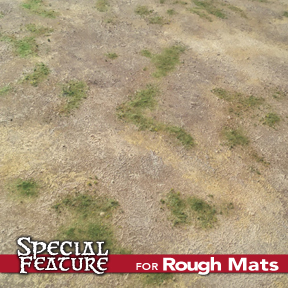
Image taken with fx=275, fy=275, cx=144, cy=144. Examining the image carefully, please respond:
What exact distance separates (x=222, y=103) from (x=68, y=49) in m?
10.7

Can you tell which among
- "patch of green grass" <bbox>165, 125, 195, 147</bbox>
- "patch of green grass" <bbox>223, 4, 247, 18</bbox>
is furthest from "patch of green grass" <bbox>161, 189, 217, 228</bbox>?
"patch of green grass" <bbox>223, 4, 247, 18</bbox>

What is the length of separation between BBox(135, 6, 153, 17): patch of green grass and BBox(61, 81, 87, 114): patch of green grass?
993 cm

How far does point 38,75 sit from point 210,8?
16.1m

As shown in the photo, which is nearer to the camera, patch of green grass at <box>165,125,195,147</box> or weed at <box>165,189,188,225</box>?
weed at <box>165,189,188,225</box>

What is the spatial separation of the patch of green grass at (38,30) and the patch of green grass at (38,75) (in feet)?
12.2

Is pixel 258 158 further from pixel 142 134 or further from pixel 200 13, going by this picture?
pixel 200 13

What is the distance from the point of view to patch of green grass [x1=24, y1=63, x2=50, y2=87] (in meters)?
16.0

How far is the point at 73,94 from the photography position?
50.9 ft

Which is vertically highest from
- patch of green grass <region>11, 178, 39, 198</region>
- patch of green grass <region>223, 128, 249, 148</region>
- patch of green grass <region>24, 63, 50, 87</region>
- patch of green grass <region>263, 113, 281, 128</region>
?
patch of green grass <region>24, 63, 50, 87</region>

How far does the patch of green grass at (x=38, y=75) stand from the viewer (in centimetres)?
1603

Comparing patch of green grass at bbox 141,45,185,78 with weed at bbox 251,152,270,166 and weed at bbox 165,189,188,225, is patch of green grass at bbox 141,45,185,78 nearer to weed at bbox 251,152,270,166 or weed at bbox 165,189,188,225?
weed at bbox 251,152,270,166

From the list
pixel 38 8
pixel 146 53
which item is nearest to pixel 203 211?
pixel 146 53

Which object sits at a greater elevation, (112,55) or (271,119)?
(112,55)

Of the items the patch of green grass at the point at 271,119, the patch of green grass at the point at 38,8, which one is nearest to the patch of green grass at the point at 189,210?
the patch of green grass at the point at 271,119
